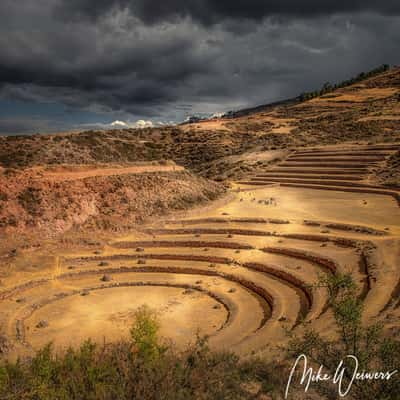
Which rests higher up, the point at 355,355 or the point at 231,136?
the point at 231,136

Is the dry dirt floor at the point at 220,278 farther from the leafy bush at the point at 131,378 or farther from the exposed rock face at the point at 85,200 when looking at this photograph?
the leafy bush at the point at 131,378

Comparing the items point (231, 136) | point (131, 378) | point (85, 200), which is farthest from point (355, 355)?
point (231, 136)

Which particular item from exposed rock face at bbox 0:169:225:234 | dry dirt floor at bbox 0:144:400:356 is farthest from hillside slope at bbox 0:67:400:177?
dry dirt floor at bbox 0:144:400:356

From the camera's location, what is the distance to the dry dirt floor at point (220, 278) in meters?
11.9

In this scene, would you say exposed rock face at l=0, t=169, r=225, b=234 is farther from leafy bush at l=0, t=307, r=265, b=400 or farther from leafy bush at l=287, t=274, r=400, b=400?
leafy bush at l=287, t=274, r=400, b=400

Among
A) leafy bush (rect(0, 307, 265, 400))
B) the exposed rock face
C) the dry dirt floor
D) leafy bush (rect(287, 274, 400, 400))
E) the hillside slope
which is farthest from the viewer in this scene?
the hillside slope

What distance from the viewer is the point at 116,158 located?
3484cm

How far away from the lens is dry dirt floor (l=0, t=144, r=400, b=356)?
11922 mm

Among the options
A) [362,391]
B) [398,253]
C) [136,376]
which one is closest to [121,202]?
[398,253]

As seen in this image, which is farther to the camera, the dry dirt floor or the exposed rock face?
the exposed rock face

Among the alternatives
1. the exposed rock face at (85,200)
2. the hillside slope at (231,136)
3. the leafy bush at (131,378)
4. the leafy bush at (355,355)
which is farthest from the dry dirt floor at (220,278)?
the hillside slope at (231,136)

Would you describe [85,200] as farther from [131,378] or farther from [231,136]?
[231,136]

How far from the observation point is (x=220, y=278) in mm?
16641

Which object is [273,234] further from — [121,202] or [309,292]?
[121,202]
